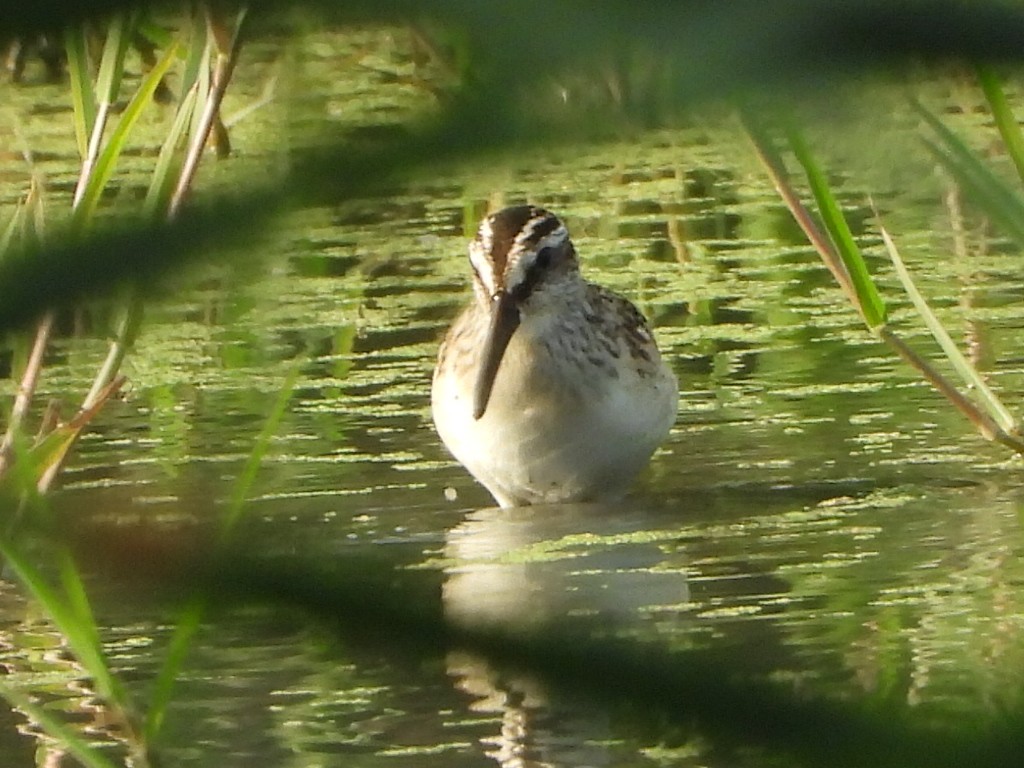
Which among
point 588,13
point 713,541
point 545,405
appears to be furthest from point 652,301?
point 588,13

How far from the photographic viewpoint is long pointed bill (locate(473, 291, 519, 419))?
18.0 ft

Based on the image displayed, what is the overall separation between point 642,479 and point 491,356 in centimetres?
66

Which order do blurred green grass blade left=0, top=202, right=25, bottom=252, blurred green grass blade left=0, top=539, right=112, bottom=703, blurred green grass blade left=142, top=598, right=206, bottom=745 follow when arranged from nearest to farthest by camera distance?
A: blurred green grass blade left=0, top=202, right=25, bottom=252
blurred green grass blade left=142, top=598, right=206, bottom=745
blurred green grass blade left=0, top=539, right=112, bottom=703

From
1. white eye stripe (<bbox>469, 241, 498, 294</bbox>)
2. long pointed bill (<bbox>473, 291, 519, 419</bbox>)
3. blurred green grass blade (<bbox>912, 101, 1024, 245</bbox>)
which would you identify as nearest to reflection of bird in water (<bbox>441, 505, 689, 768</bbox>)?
long pointed bill (<bbox>473, 291, 519, 419</bbox>)

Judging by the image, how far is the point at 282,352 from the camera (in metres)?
6.86

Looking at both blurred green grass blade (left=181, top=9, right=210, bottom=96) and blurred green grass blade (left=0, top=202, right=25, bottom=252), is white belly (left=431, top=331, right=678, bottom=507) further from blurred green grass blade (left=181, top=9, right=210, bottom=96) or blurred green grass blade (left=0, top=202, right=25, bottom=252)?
blurred green grass blade (left=0, top=202, right=25, bottom=252)

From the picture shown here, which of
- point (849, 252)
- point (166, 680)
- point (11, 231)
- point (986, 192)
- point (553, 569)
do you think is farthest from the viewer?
point (553, 569)

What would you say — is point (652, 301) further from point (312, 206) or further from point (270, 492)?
point (312, 206)

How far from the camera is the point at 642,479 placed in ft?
19.5

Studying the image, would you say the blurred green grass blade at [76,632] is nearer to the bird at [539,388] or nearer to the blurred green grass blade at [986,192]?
the blurred green grass blade at [986,192]

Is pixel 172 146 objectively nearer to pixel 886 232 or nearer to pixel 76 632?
pixel 886 232

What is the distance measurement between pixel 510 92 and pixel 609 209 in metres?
8.49

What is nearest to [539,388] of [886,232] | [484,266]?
[484,266]

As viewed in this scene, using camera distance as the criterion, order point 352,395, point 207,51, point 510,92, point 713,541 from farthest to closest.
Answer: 1. point 352,395
2. point 713,541
3. point 207,51
4. point 510,92
